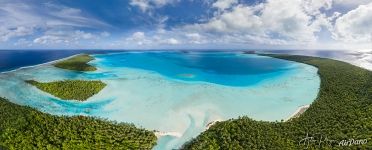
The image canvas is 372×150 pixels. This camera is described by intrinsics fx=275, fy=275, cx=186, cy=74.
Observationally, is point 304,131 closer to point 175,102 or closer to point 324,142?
point 324,142

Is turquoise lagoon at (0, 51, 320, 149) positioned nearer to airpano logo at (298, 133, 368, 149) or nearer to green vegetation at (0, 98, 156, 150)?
green vegetation at (0, 98, 156, 150)

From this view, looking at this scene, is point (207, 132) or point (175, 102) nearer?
point (207, 132)

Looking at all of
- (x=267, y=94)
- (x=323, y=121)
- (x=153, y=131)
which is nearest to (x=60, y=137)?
(x=153, y=131)

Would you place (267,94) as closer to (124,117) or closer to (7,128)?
(124,117)

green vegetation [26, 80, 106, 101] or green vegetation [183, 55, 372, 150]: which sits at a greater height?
green vegetation [26, 80, 106, 101]

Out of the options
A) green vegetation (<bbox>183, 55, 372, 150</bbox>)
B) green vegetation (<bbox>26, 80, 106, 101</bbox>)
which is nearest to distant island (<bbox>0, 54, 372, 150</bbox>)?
green vegetation (<bbox>183, 55, 372, 150</bbox>)

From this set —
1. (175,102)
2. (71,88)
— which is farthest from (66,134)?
(71,88)
